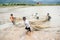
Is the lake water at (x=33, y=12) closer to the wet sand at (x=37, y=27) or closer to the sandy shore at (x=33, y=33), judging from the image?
the wet sand at (x=37, y=27)

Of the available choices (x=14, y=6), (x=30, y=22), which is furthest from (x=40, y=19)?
(x=14, y=6)

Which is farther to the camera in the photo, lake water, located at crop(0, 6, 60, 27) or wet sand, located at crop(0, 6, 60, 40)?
lake water, located at crop(0, 6, 60, 27)

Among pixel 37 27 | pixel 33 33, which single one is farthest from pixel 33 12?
pixel 33 33

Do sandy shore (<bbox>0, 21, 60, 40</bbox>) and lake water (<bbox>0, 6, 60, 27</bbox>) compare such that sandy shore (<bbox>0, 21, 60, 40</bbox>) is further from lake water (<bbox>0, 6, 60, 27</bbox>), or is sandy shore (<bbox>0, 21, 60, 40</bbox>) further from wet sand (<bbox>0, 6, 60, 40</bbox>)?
lake water (<bbox>0, 6, 60, 27</bbox>)

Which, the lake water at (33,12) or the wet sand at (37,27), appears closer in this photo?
the wet sand at (37,27)

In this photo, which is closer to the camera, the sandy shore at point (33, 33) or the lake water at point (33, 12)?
the sandy shore at point (33, 33)

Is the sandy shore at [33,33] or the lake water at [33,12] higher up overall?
the lake water at [33,12]

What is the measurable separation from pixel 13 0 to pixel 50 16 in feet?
1.77

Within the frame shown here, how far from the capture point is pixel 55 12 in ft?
10.4

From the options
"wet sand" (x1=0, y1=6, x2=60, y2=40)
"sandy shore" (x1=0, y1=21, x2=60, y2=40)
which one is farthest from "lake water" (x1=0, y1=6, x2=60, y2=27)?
"sandy shore" (x1=0, y1=21, x2=60, y2=40)

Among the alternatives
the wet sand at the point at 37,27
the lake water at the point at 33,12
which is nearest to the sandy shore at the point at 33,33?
the wet sand at the point at 37,27

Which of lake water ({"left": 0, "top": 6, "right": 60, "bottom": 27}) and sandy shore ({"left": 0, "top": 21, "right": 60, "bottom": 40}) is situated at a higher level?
lake water ({"left": 0, "top": 6, "right": 60, "bottom": 27})

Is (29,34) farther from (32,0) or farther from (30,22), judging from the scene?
(32,0)

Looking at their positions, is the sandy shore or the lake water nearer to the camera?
the sandy shore
